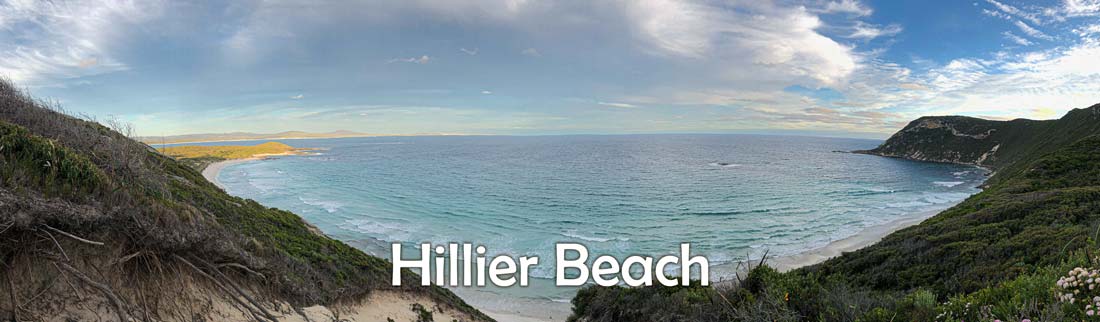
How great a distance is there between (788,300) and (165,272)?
28.0 ft

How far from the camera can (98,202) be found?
4762 mm

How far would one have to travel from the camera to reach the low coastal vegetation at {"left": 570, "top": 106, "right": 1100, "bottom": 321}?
438cm

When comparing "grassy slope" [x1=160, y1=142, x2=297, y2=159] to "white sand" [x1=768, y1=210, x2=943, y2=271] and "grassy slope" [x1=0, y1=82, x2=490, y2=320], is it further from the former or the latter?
"white sand" [x1=768, y1=210, x2=943, y2=271]

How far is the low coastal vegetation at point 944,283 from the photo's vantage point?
14.4 ft

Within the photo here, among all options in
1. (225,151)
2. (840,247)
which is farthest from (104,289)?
(225,151)

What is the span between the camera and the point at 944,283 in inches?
365

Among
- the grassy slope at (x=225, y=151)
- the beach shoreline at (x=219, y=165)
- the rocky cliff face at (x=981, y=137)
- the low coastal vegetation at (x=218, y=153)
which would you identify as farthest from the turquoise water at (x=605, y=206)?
the grassy slope at (x=225, y=151)

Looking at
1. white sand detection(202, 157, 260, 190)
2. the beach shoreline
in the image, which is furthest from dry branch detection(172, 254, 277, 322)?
the beach shoreline

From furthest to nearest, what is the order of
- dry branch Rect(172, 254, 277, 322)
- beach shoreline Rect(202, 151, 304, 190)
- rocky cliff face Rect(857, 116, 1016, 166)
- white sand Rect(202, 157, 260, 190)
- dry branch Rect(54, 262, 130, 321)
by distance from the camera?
1. rocky cliff face Rect(857, 116, 1016, 166)
2. beach shoreline Rect(202, 151, 304, 190)
3. white sand Rect(202, 157, 260, 190)
4. dry branch Rect(172, 254, 277, 322)
5. dry branch Rect(54, 262, 130, 321)

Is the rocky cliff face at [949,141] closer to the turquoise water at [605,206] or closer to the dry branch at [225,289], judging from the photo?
the turquoise water at [605,206]

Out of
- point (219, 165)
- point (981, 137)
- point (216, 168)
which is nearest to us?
point (216, 168)

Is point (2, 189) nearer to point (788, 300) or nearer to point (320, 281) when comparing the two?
point (320, 281)

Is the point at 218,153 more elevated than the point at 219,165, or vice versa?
the point at 218,153

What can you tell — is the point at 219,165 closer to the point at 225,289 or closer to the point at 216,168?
the point at 216,168
